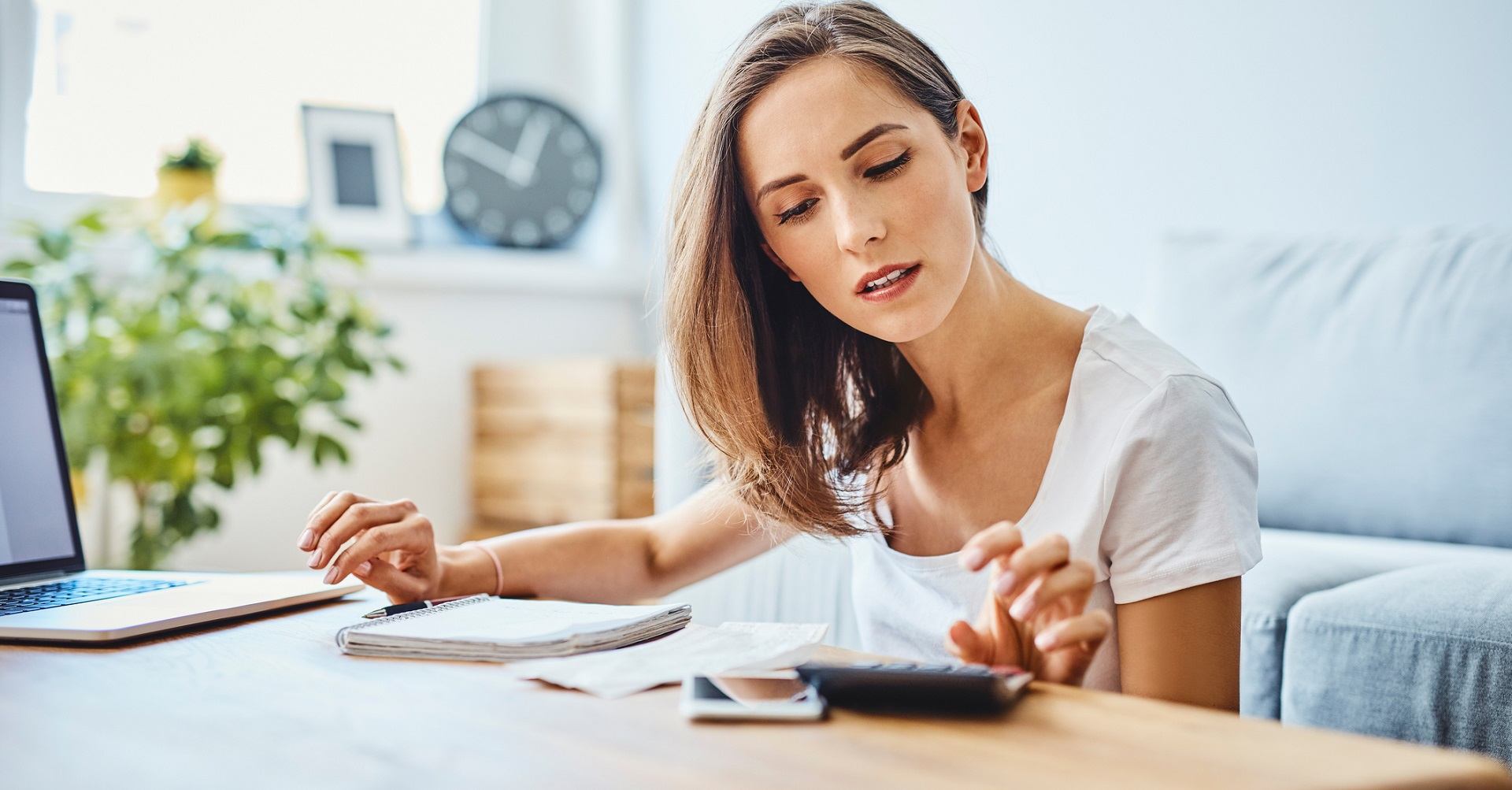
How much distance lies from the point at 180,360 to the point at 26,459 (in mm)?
1151

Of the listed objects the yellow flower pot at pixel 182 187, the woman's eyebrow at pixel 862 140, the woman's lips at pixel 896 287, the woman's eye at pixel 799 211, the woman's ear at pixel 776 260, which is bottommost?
the woman's lips at pixel 896 287

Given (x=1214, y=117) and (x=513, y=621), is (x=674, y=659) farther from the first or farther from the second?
(x=1214, y=117)

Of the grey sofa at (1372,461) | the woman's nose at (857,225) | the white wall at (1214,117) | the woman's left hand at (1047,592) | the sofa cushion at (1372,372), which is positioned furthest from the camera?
the white wall at (1214,117)

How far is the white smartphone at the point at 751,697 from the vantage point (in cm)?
61

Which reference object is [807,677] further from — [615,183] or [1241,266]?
[615,183]

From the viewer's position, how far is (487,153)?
3.32 m

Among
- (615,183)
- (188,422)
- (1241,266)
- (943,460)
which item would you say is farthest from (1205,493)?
(615,183)

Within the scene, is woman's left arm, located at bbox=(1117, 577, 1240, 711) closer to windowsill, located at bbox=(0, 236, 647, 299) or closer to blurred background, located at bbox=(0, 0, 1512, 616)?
blurred background, located at bbox=(0, 0, 1512, 616)

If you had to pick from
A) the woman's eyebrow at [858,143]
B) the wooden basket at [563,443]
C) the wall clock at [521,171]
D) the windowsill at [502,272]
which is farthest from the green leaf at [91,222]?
the woman's eyebrow at [858,143]

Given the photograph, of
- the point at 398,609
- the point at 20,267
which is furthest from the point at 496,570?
the point at 20,267

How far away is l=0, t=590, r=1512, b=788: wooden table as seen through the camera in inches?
20.4

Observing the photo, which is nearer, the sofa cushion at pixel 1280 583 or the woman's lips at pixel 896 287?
the woman's lips at pixel 896 287

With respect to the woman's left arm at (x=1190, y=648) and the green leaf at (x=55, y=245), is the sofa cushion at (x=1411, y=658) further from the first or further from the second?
the green leaf at (x=55, y=245)

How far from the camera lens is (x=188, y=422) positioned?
222 cm
